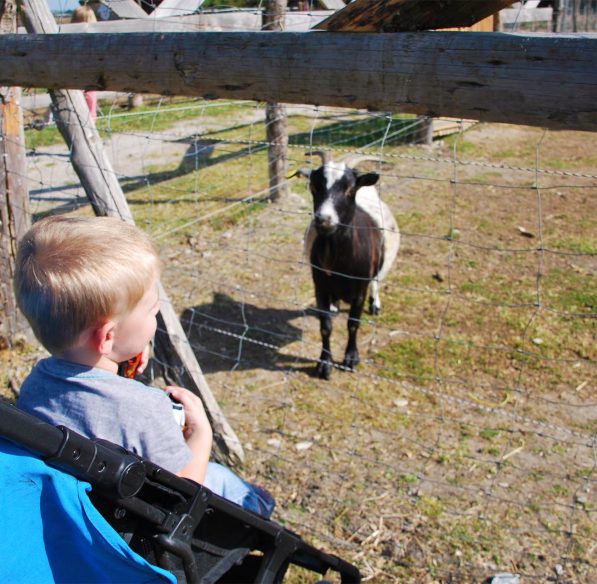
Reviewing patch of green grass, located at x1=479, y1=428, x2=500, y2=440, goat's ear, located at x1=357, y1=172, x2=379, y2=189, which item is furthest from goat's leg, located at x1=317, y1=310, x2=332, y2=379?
patch of green grass, located at x1=479, y1=428, x2=500, y2=440

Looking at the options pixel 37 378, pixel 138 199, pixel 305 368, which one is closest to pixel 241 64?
pixel 37 378

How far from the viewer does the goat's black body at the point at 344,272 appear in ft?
14.2

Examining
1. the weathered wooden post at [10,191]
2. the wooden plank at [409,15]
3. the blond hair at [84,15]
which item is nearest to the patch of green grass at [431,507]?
the wooden plank at [409,15]

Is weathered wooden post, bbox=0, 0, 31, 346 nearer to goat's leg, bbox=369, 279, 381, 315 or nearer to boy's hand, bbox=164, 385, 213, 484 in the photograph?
boy's hand, bbox=164, 385, 213, 484

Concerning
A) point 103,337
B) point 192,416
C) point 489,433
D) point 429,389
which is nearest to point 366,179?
point 429,389

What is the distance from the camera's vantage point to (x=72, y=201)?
8.29m

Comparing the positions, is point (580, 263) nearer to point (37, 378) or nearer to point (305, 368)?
point (305, 368)

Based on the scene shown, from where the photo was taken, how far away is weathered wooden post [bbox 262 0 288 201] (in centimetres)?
626

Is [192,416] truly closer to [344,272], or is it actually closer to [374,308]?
[344,272]

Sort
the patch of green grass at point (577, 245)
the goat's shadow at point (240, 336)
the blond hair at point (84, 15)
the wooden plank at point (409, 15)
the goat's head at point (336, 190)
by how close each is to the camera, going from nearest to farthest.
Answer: the wooden plank at point (409, 15) → the goat's head at point (336, 190) → the goat's shadow at point (240, 336) → the patch of green grass at point (577, 245) → the blond hair at point (84, 15)

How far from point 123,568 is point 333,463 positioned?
220cm

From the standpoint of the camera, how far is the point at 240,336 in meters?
4.69

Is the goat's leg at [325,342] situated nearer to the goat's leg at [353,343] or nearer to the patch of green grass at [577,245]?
the goat's leg at [353,343]

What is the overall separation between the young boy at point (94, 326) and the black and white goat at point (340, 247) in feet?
8.53
